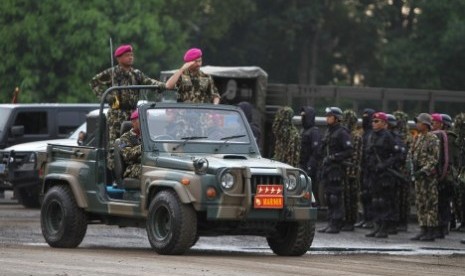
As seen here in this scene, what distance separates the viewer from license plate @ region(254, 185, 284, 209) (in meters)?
17.3

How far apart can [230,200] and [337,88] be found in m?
14.6

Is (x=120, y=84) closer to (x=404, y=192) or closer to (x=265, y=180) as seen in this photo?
(x=265, y=180)

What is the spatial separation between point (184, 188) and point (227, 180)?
47cm

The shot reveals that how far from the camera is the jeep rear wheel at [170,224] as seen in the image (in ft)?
56.3

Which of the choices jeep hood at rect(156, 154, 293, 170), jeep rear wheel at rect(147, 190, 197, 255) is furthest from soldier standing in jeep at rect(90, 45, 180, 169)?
jeep rear wheel at rect(147, 190, 197, 255)

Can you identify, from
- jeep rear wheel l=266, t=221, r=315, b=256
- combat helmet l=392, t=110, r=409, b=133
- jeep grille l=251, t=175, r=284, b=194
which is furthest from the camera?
combat helmet l=392, t=110, r=409, b=133

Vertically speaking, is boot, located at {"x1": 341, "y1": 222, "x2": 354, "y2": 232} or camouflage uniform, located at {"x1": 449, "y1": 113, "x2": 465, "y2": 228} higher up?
camouflage uniform, located at {"x1": 449, "y1": 113, "x2": 465, "y2": 228}

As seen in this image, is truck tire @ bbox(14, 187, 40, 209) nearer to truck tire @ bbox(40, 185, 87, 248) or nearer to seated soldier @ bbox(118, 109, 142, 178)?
truck tire @ bbox(40, 185, 87, 248)

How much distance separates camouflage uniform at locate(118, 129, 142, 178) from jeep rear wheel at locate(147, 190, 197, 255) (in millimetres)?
807

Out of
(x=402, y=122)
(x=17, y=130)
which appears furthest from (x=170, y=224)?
(x=17, y=130)

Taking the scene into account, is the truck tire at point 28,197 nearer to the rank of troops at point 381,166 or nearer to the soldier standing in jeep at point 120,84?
the rank of troops at point 381,166

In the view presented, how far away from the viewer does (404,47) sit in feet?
231

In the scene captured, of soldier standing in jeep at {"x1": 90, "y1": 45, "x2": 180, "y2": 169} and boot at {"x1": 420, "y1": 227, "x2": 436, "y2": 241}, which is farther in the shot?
boot at {"x1": 420, "y1": 227, "x2": 436, "y2": 241}

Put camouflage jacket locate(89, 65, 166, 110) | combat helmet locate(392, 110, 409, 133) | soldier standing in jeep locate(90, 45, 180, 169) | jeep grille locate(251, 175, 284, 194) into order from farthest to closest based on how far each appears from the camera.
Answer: combat helmet locate(392, 110, 409, 133) → camouflage jacket locate(89, 65, 166, 110) → soldier standing in jeep locate(90, 45, 180, 169) → jeep grille locate(251, 175, 284, 194)
